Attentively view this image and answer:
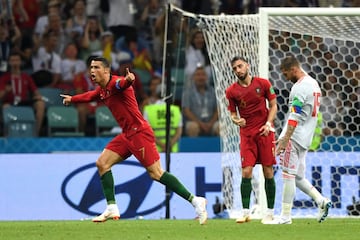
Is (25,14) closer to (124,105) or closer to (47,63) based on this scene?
(47,63)

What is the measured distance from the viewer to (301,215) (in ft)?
55.7

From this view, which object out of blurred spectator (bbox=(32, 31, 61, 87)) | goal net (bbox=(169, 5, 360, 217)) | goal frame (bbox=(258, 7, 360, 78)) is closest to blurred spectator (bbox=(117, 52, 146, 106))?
blurred spectator (bbox=(32, 31, 61, 87))

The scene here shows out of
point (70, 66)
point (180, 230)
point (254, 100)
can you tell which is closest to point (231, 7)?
point (70, 66)

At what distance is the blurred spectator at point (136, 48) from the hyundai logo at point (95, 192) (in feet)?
14.7

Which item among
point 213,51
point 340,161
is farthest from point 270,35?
point 340,161

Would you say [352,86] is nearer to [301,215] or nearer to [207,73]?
[301,215]

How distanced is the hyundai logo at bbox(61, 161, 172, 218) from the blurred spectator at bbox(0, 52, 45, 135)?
9.66 ft

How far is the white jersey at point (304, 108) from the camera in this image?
13.6 meters

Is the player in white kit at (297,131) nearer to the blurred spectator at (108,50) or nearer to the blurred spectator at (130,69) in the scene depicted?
the blurred spectator at (130,69)

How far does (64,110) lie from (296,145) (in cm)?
709

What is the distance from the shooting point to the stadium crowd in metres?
20.3

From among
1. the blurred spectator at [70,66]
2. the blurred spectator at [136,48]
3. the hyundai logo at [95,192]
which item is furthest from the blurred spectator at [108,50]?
the hyundai logo at [95,192]

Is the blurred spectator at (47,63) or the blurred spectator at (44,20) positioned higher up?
the blurred spectator at (44,20)

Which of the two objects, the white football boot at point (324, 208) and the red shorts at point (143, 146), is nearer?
the red shorts at point (143, 146)
